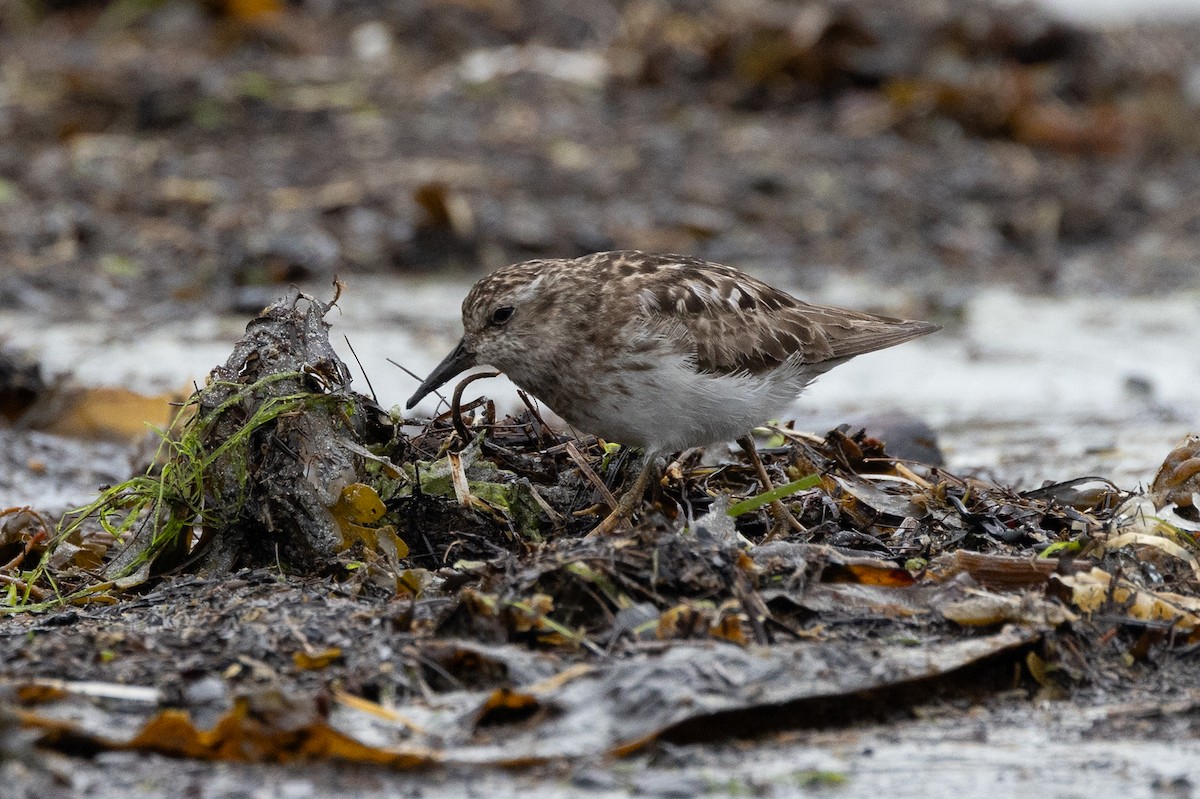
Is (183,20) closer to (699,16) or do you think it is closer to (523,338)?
(699,16)

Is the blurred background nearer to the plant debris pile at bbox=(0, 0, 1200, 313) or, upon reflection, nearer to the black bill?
the plant debris pile at bbox=(0, 0, 1200, 313)

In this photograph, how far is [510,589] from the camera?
13.2ft

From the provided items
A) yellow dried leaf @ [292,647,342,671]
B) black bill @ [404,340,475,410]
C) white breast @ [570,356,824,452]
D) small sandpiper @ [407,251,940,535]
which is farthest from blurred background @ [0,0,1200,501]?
yellow dried leaf @ [292,647,342,671]

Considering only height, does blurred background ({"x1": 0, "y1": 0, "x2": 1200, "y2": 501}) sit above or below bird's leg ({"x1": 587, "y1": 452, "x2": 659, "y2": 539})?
above

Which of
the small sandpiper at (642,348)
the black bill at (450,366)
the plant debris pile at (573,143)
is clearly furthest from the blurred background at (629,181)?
the black bill at (450,366)

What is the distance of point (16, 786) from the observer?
3.19 m

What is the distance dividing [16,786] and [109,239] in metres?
7.64

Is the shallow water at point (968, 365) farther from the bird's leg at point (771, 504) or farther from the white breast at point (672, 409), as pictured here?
the white breast at point (672, 409)

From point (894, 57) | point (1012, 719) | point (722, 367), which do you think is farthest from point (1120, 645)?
point (894, 57)

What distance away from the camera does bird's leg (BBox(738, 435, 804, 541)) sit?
4.73 m

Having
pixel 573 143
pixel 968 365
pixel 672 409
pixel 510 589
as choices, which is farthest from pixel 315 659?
pixel 573 143

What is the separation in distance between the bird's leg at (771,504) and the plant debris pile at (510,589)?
0.18 feet

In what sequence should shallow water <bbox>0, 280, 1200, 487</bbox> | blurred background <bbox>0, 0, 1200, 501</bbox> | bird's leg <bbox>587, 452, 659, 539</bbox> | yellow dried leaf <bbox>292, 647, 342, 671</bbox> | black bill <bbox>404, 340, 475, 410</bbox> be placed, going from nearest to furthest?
yellow dried leaf <bbox>292, 647, 342, 671</bbox>
bird's leg <bbox>587, 452, 659, 539</bbox>
black bill <bbox>404, 340, 475, 410</bbox>
shallow water <bbox>0, 280, 1200, 487</bbox>
blurred background <bbox>0, 0, 1200, 501</bbox>

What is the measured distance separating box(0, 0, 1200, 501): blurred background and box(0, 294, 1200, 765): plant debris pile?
213 centimetres
